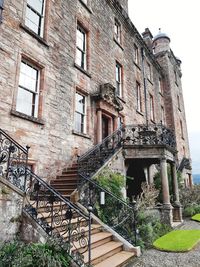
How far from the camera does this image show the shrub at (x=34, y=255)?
4023 millimetres

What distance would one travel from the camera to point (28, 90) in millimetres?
8609

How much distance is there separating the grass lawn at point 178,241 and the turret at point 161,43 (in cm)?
2308

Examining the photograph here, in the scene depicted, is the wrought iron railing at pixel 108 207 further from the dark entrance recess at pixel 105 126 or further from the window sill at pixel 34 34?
the window sill at pixel 34 34

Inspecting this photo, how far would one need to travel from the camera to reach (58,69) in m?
10.0

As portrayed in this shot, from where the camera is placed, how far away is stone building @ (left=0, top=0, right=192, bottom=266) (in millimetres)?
8055

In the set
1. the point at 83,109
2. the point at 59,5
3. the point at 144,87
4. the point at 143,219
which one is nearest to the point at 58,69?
the point at 83,109

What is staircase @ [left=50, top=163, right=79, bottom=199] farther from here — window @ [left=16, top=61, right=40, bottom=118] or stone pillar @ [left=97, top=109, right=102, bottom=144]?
stone pillar @ [left=97, top=109, right=102, bottom=144]

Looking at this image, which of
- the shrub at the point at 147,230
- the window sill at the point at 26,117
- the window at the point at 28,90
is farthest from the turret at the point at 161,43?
the shrub at the point at 147,230

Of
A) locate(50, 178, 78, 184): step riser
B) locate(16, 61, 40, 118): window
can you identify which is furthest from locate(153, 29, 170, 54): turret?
locate(50, 178, 78, 184): step riser

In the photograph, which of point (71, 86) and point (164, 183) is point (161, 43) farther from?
point (164, 183)

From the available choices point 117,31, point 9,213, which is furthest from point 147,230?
point 117,31

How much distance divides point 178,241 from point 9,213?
5561 mm

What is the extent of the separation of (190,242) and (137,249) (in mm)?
2425

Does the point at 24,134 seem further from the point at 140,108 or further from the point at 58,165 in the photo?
the point at 140,108
